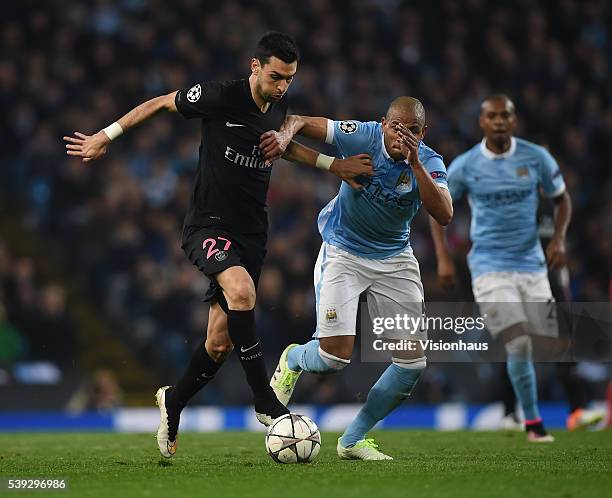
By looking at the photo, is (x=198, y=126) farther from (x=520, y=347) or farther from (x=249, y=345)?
(x=249, y=345)

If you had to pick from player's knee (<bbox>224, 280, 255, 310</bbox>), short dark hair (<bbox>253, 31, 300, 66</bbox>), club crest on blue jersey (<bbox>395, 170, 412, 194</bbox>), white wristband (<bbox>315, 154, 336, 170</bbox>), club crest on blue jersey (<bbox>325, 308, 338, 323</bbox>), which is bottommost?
club crest on blue jersey (<bbox>325, 308, 338, 323</bbox>)

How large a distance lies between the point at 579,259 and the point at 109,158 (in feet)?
21.8

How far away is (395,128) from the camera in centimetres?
645

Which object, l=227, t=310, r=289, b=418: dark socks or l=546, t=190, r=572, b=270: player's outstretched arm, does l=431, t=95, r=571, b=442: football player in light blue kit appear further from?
l=227, t=310, r=289, b=418: dark socks

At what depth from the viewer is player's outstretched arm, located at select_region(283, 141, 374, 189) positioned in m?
6.64

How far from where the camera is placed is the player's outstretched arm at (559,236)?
28.3 feet

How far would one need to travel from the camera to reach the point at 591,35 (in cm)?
1892

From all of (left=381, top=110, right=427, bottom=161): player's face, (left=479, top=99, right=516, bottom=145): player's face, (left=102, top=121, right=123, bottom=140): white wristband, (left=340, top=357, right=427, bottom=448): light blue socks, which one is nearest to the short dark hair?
(left=381, top=110, right=427, bottom=161): player's face

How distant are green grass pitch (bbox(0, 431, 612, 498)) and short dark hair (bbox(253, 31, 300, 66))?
2356 mm

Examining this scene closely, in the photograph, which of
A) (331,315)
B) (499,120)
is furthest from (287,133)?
(499,120)

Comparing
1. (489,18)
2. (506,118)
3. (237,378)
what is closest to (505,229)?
(506,118)

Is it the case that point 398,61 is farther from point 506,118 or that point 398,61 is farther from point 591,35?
point 506,118

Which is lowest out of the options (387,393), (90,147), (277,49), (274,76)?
(387,393)

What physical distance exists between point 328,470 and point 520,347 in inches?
122
